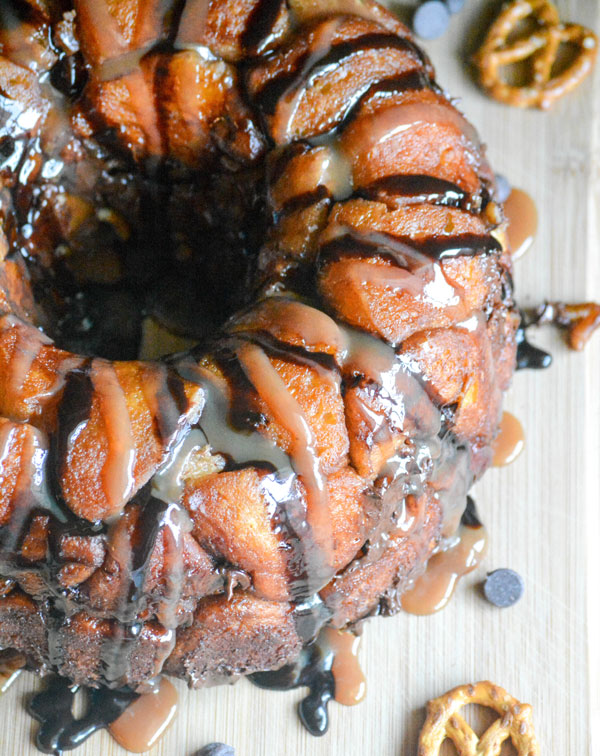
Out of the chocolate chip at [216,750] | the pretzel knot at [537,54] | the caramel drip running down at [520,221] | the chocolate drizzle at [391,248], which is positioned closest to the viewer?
the chocolate drizzle at [391,248]

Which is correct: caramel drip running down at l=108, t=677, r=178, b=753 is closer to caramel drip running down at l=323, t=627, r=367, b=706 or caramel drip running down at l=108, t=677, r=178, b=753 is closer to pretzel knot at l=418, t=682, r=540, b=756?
caramel drip running down at l=323, t=627, r=367, b=706

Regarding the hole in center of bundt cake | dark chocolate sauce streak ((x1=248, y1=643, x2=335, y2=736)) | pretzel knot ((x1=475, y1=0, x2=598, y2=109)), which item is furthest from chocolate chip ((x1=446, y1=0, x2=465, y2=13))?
dark chocolate sauce streak ((x1=248, y1=643, x2=335, y2=736))

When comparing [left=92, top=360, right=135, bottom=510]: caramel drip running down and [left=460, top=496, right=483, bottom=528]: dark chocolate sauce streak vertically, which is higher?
[left=92, top=360, right=135, bottom=510]: caramel drip running down

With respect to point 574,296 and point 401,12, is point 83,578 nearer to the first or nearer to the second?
point 574,296

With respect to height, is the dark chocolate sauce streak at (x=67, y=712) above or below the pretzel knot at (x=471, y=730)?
above

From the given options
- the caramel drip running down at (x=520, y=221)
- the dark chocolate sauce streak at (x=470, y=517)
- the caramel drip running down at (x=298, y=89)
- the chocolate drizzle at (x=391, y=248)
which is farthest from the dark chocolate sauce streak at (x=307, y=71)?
the dark chocolate sauce streak at (x=470, y=517)

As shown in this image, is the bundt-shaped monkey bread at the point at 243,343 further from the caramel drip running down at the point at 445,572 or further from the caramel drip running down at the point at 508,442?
the caramel drip running down at the point at 508,442

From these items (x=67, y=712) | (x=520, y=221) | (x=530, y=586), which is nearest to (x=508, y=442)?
(x=530, y=586)
